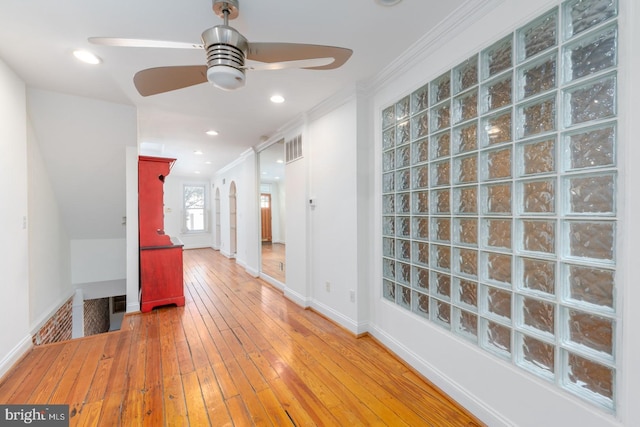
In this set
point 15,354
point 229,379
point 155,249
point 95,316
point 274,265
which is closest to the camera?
point 229,379

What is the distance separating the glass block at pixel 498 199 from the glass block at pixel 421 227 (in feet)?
1.57

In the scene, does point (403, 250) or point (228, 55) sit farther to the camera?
point (403, 250)

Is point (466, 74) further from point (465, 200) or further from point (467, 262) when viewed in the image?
point (467, 262)

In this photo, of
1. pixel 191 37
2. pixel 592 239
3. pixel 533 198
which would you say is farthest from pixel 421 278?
pixel 191 37

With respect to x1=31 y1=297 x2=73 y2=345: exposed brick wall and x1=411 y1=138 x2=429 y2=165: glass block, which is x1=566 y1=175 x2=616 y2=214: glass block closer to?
x1=411 y1=138 x2=429 y2=165: glass block

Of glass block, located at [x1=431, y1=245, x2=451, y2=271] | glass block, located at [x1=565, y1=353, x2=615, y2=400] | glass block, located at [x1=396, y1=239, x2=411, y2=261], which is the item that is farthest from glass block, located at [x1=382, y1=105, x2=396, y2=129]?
glass block, located at [x1=565, y1=353, x2=615, y2=400]

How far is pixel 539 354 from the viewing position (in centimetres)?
133

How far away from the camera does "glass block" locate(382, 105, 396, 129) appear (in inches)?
92.2

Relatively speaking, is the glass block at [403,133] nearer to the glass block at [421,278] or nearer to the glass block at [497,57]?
the glass block at [497,57]

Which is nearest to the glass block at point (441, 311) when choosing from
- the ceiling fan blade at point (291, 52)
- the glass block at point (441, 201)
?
the glass block at point (441, 201)

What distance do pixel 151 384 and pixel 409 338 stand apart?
1.93m

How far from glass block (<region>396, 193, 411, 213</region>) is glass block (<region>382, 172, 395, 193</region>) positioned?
0.38 ft

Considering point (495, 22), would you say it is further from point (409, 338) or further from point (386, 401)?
point (386, 401)

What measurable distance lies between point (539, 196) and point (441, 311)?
0.98 meters
